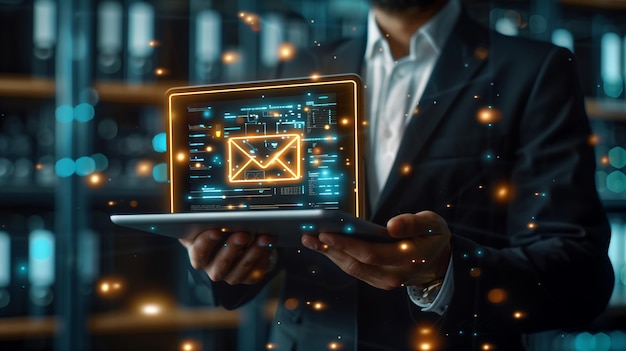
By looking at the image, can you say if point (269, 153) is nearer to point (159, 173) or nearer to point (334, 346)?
point (334, 346)

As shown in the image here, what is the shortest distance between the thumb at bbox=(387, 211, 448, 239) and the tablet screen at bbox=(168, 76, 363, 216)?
11 cm

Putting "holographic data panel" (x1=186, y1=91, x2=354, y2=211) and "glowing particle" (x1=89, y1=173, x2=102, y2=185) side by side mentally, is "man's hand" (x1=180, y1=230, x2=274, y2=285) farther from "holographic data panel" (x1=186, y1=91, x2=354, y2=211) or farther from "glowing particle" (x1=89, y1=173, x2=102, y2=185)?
"glowing particle" (x1=89, y1=173, x2=102, y2=185)

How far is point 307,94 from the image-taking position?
70 cm

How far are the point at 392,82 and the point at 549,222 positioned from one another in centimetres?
25

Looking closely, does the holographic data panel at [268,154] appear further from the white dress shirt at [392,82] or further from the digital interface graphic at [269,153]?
the white dress shirt at [392,82]

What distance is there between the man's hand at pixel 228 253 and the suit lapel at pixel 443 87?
0.15 meters

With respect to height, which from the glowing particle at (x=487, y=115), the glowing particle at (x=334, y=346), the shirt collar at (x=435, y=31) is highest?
the shirt collar at (x=435, y=31)

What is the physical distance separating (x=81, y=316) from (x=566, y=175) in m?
Result: 0.93

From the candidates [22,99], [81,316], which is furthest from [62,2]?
[81,316]

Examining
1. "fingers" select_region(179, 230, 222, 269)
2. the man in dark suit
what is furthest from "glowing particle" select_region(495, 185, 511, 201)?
"fingers" select_region(179, 230, 222, 269)

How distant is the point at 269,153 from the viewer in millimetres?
691

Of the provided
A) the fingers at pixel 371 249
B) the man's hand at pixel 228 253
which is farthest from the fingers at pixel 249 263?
the fingers at pixel 371 249

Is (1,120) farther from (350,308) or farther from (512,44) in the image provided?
(512,44)

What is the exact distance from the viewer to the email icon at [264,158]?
2.26 ft
